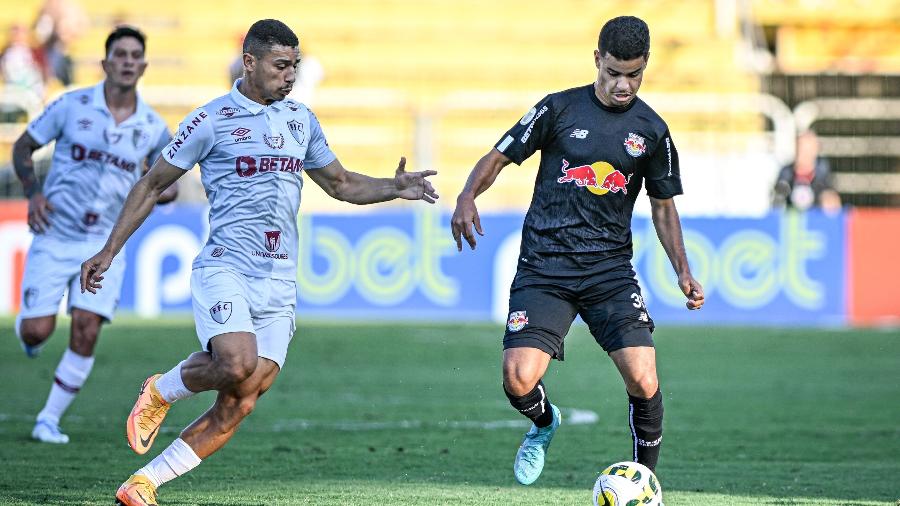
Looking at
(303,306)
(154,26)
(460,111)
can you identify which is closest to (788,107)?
(460,111)

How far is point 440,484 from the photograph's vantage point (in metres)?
7.61

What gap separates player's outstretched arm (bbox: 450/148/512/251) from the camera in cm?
669

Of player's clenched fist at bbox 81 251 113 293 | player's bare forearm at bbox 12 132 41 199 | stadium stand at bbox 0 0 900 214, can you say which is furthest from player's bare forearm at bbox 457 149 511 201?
stadium stand at bbox 0 0 900 214

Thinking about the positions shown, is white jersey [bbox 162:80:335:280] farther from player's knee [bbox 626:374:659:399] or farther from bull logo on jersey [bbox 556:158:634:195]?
player's knee [bbox 626:374:659:399]

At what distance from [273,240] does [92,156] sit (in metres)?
3.22

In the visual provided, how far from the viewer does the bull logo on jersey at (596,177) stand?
6.98 m

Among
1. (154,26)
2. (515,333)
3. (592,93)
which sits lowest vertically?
(515,333)

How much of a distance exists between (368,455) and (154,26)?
1791 cm

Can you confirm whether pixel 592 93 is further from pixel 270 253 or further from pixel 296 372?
pixel 296 372

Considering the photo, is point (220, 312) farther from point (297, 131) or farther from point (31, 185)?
point (31, 185)

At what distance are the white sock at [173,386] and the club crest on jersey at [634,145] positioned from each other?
7.49 feet

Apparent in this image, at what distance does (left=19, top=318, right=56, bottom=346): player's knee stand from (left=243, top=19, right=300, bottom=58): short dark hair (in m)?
3.50

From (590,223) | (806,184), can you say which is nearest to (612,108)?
(590,223)

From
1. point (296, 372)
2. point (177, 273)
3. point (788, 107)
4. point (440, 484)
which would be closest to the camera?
point (440, 484)
